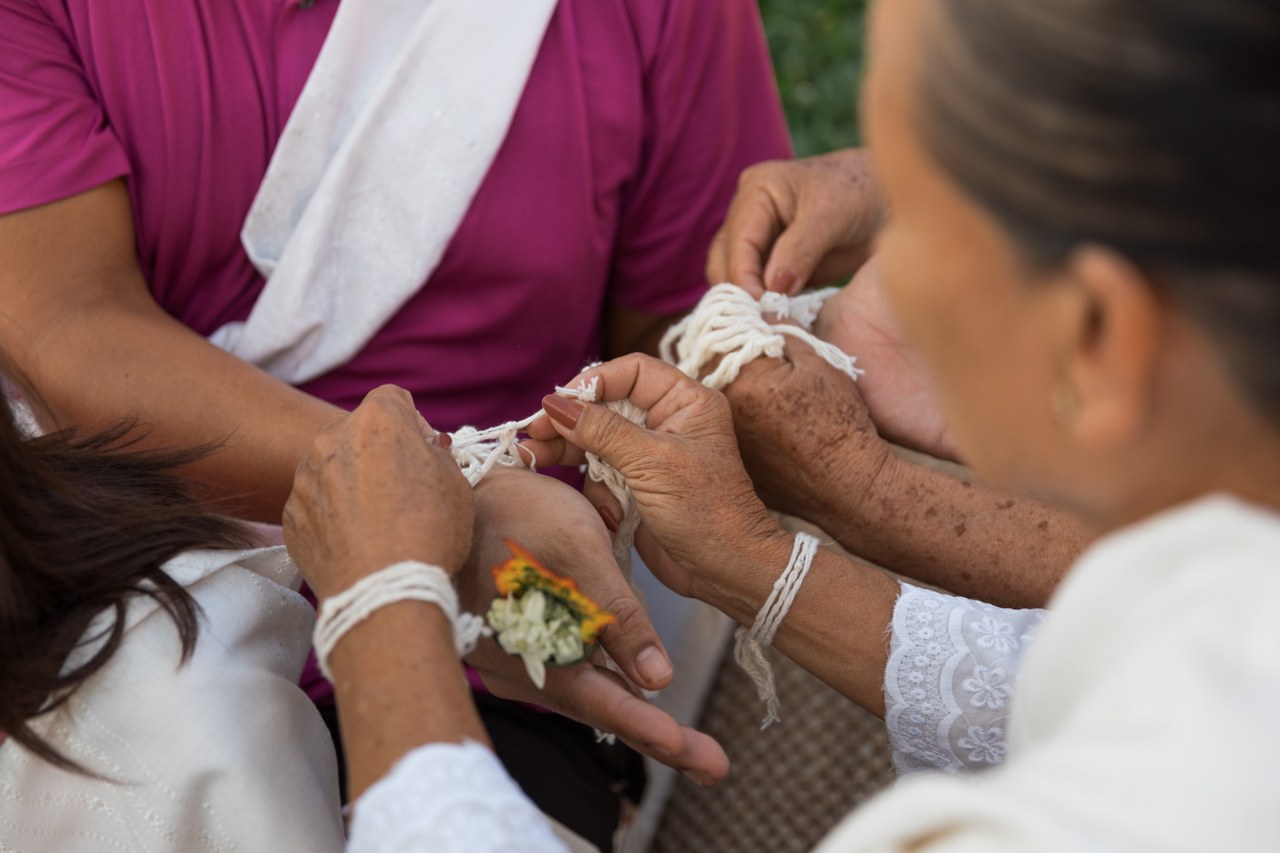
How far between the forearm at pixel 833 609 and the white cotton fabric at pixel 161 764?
478 millimetres

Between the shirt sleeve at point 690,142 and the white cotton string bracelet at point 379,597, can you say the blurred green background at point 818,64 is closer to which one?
the shirt sleeve at point 690,142

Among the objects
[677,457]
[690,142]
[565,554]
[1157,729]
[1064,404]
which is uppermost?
[1064,404]

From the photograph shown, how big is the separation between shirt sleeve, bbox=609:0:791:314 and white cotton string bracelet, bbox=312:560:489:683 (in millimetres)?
813

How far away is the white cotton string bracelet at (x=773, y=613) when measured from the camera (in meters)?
1.20

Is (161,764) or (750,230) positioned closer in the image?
(161,764)

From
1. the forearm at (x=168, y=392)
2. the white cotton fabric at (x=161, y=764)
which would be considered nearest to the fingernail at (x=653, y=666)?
the white cotton fabric at (x=161, y=764)

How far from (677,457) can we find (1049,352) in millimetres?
567

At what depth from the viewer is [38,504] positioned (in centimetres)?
104

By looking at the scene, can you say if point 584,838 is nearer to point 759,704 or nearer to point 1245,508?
point 759,704

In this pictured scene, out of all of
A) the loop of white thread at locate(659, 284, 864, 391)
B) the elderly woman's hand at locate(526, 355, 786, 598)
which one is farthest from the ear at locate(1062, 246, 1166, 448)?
the loop of white thread at locate(659, 284, 864, 391)

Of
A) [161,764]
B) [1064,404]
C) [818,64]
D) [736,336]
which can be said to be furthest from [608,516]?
[818,64]

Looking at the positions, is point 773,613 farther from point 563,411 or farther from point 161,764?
point 161,764

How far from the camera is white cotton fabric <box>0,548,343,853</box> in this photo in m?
1.02

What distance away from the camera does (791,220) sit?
1.53 m
